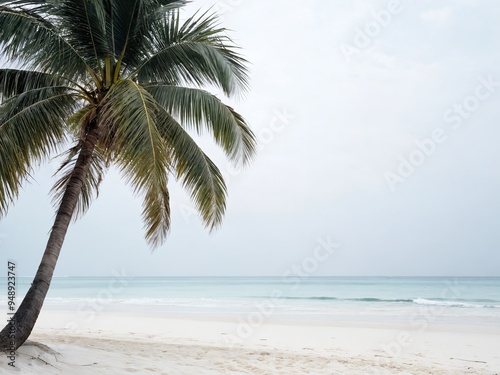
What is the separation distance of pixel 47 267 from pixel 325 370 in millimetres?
4012

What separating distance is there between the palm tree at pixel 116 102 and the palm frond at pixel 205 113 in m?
0.01

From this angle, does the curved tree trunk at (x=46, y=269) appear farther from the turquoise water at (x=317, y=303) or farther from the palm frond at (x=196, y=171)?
the turquoise water at (x=317, y=303)

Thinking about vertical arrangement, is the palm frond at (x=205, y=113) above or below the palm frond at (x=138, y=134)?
above

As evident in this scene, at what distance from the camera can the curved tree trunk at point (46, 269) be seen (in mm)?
4988

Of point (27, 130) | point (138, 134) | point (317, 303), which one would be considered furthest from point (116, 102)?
point (317, 303)

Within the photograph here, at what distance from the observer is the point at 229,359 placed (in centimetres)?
714

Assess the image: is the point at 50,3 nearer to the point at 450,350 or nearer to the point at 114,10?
the point at 114,10

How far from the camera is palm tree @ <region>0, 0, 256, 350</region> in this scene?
5309 millimetres

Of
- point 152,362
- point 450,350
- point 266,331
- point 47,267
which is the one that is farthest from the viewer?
point 266,331

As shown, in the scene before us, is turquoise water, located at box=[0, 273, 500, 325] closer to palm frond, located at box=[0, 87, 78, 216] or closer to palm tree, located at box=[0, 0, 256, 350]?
palm tree, located at box=[0, 0, 256, 350]

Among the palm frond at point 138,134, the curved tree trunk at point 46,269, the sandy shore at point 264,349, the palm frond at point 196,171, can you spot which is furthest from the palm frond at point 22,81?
the sandy shore at point 264,349

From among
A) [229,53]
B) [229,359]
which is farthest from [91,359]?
[229,53]

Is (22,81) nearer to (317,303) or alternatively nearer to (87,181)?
(87,181)

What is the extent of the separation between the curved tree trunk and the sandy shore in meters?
0.22
